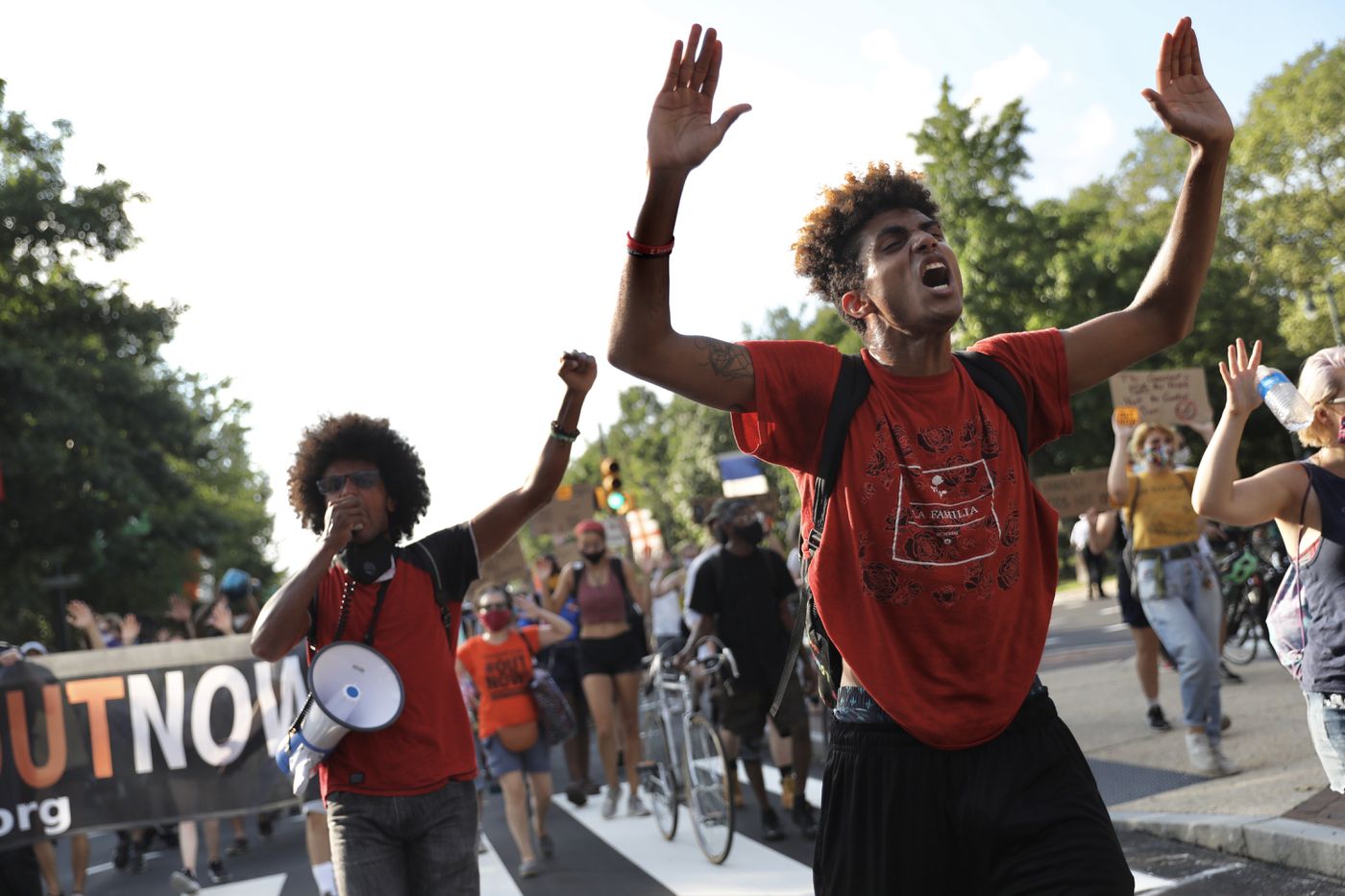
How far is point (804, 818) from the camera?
8.58 m

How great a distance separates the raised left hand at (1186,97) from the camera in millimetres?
3092

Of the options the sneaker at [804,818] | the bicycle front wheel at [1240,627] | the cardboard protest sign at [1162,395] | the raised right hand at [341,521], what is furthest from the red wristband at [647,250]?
the cardboard protest sign at [1162,395]

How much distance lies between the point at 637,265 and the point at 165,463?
28126mm

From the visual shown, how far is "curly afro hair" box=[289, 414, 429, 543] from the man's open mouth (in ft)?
7.66

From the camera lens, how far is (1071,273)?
45156mm

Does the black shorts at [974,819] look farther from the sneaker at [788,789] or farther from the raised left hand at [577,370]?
the sneaker at [788,789]

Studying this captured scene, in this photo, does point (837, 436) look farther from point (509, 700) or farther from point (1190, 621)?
point (509, 700)

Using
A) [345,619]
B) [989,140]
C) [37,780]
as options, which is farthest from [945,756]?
[989,140]

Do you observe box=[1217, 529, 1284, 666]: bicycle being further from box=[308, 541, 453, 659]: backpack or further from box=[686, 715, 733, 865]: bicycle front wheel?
box=[308, 541, 453, 659]: backpack

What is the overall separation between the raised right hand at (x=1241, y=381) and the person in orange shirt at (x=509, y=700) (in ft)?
18.8

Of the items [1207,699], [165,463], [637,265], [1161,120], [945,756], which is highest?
[165,463]

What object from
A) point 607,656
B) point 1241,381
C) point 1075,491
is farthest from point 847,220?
point 1075,491

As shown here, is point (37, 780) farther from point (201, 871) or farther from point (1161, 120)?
point (1161, 120)

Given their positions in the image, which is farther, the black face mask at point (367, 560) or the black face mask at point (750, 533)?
the black face mask at point (750, 533)
